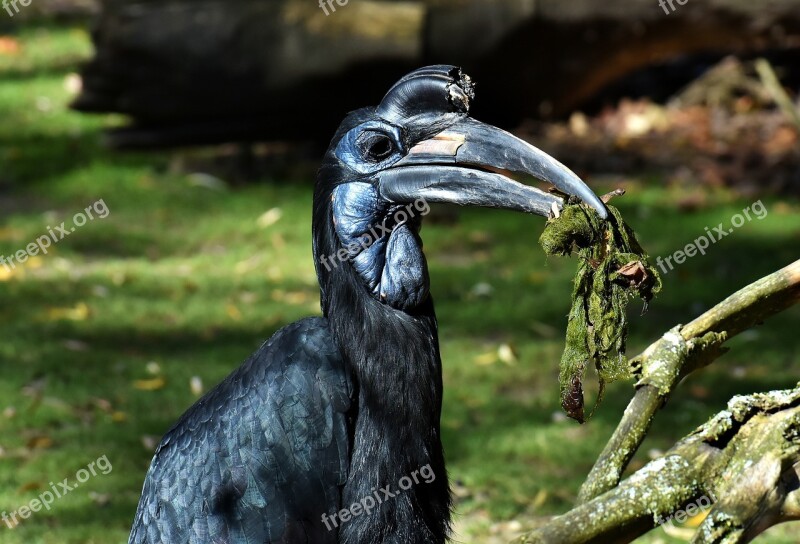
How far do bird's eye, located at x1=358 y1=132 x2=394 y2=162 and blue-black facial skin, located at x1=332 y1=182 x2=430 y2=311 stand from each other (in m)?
0.09

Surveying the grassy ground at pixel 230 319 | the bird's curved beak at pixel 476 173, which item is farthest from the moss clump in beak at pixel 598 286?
the grassy ground at pixel 230 319

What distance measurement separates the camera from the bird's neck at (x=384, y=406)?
338 cm

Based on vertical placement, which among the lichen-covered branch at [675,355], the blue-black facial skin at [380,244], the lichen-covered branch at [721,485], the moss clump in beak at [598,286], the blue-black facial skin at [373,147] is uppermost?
the blue-black facial skin at [373,147]

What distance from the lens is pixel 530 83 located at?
933 centimetres

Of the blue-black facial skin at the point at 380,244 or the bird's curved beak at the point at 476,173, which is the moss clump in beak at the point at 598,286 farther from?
the blue-black facial skin at the point at 380,244

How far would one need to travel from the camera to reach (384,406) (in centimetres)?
339

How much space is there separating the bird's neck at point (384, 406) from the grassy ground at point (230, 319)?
64.7 inches

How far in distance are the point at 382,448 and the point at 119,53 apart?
6.12 meters

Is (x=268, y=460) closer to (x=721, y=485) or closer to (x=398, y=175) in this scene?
(x=398, y=175)

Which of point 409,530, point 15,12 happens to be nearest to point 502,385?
point 409,530

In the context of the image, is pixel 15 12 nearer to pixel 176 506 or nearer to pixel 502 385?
pixel 502 385

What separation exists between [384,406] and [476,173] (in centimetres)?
74

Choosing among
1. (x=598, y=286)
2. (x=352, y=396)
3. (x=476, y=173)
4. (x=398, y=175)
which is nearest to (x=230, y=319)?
(x=352, y=396)

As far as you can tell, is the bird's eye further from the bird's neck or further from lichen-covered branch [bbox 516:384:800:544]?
lichen-covered branch [bbox 516:384:800:544]
